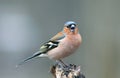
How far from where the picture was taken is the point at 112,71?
30.6 ft

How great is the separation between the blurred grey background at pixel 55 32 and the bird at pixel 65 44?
350 cm

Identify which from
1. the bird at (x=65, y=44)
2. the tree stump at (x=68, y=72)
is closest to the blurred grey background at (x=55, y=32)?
the bird at (x=65, y=44)

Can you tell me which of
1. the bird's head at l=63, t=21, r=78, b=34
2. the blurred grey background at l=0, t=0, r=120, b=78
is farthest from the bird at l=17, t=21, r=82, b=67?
the blurred grey background at l=0, t=0, r=120, b=78

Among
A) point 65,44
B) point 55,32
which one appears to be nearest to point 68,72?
point 65,44

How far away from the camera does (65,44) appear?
5.67 metres

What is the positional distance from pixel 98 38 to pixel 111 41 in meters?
0.33

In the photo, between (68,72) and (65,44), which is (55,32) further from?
(68,72)

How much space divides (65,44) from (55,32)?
11.9 ft

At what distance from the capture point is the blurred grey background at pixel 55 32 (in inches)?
376

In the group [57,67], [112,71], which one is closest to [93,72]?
[112,71]

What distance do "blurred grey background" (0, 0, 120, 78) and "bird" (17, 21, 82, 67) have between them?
3.50m

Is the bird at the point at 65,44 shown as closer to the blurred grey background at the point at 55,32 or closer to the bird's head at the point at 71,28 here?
the bird's head at the point at 71,28

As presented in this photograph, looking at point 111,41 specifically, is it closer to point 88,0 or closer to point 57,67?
point 88,0

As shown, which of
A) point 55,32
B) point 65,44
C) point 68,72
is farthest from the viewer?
point 55,32
